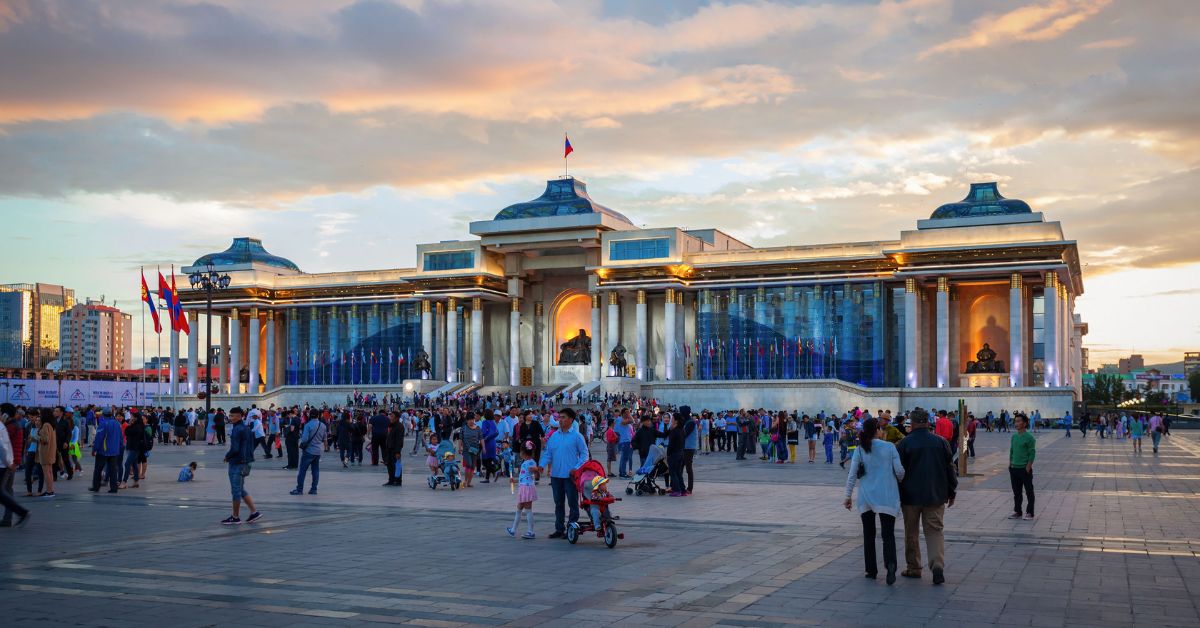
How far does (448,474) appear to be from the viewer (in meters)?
24.5

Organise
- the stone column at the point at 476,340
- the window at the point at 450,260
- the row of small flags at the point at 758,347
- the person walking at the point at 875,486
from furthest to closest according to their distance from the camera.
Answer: the window at the point at 450,260
the stone column at the point at 476,340
the row of small flags at the point at 758,347
the person walking at the point at 875,486

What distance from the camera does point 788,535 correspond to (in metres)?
16.5

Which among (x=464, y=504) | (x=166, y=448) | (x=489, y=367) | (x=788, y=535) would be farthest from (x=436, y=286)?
(x=788, y=535)

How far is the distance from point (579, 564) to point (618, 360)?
221 feet

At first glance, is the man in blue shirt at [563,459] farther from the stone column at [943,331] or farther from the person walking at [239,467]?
the stone column at [943,331]

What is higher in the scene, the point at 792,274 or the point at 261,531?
the point at 792,274

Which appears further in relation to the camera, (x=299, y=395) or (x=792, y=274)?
(x=299, y=395)

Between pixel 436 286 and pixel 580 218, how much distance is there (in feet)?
40.5

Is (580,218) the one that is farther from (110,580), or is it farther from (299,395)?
(110,580)

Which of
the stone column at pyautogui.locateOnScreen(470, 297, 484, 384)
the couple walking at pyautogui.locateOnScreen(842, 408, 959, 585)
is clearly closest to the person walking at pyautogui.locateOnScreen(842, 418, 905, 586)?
the couple walking at pyautogui.locateOnScreen(842, 408, 959, 585)

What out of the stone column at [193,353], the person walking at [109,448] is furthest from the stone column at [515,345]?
the person walking at [109,448]

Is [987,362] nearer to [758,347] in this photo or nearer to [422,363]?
[758,347]

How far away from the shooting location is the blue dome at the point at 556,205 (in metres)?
86.2

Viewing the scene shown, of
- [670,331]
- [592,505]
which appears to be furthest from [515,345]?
[592,505]
